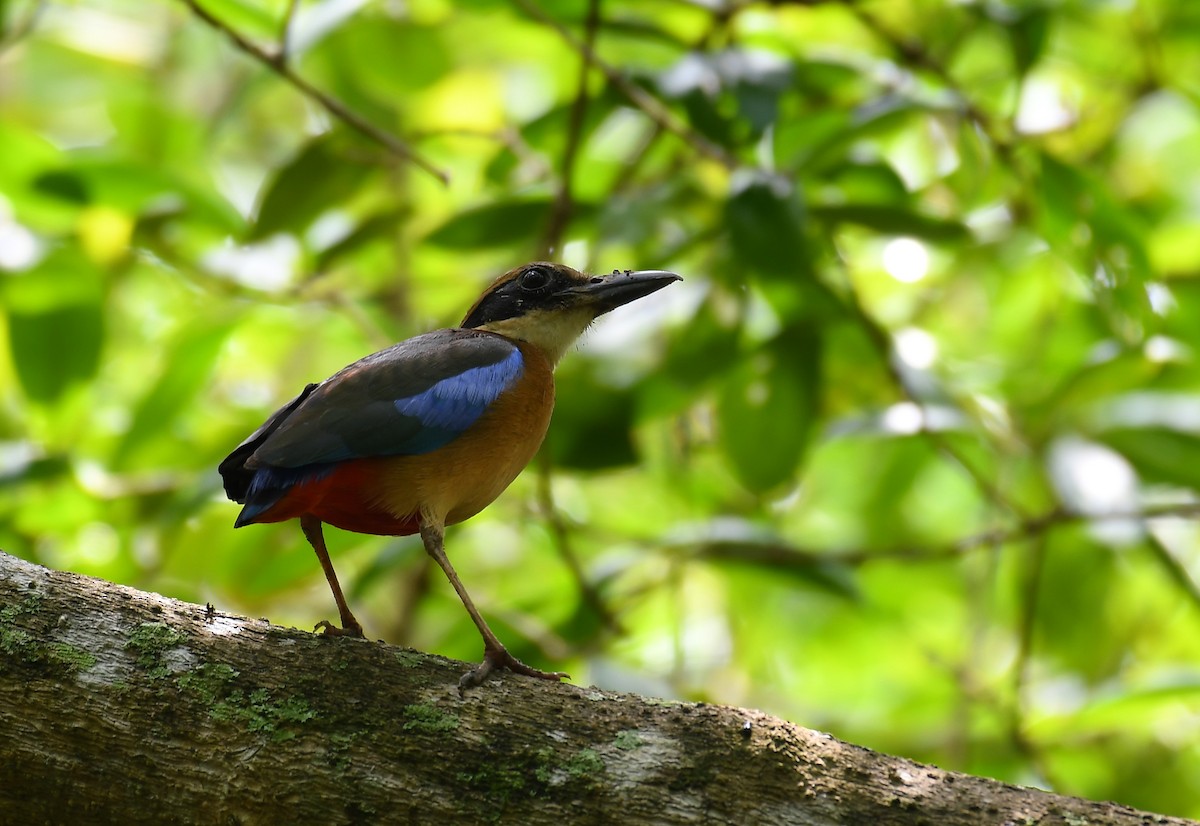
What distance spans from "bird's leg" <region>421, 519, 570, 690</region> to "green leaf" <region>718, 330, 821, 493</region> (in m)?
2.20

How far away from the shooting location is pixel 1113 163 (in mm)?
7930

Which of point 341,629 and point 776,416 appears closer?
point 341,629

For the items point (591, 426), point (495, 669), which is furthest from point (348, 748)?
point (591, 426)

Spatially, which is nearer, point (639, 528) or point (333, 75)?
point (333, 75)

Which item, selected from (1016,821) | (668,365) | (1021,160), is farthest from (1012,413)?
(1016,821)

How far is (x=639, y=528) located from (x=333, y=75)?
137 inches

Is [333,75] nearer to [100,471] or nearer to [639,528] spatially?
[100,471]

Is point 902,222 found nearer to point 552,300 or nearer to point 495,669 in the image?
point 552,300

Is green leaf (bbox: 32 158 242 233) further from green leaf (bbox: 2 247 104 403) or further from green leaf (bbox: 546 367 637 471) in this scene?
green leaf (bbox: 546 367 637 471)

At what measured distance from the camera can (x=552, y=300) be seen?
16.9 feet

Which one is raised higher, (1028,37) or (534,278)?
(1028,37)

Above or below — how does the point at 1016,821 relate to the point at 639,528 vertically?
below

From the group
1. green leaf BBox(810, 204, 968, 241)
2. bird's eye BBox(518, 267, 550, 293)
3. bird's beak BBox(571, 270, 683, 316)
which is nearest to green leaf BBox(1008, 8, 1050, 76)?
green leaf BBox(810, 204, 968, 241)

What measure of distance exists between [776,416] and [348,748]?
3.26m
